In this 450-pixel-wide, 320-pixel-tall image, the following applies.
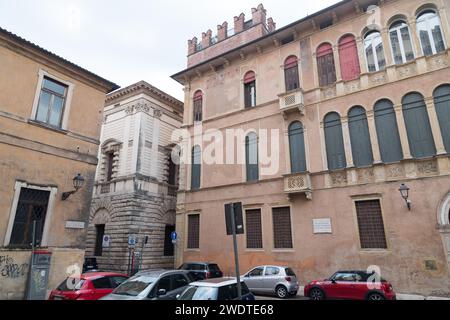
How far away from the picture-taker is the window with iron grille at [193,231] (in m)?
20.6

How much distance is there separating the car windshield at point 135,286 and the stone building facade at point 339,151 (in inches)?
394

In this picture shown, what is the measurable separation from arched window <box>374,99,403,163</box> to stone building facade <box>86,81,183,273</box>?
1594cm

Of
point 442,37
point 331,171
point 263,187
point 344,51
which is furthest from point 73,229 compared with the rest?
point 442,37

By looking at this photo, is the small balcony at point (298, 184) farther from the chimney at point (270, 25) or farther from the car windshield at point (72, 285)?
the chimney at point (270, 25)

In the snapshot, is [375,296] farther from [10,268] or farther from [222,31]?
[222,31]

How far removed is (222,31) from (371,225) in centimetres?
2130

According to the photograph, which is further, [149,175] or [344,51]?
[149,175]

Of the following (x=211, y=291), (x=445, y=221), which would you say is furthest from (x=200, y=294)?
(x=445, y=221)

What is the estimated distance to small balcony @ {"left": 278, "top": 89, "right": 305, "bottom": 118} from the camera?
58.6 feet

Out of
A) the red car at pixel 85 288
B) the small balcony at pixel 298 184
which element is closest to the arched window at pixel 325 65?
the small balcony at pixel 298 184

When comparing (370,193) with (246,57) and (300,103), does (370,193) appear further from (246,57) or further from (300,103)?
(246,57)

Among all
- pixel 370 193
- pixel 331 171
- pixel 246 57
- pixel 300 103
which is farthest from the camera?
Result: pixel 246 57

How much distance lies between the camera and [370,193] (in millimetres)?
15008

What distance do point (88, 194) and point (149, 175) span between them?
982 centimetres
